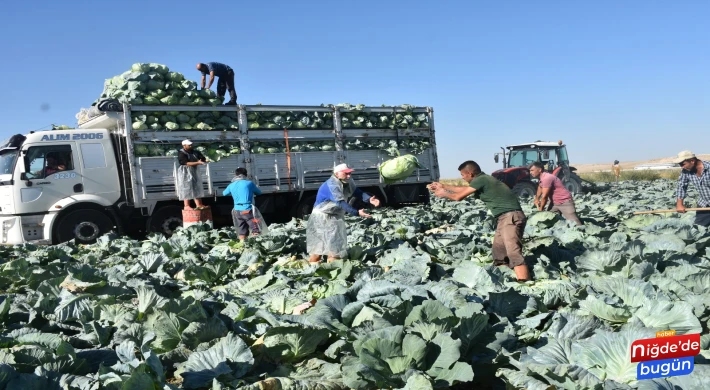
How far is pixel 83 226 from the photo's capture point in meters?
11.1

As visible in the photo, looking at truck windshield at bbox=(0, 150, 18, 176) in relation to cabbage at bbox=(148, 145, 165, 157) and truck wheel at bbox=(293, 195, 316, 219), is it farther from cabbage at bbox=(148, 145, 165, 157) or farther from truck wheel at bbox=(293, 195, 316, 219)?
truck wheel at bbox=(293, 195, 316, 219)

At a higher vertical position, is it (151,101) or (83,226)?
(151,101)

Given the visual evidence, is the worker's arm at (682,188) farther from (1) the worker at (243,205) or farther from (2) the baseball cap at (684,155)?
(1) the worker at (243,205)

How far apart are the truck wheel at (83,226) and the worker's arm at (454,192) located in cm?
777

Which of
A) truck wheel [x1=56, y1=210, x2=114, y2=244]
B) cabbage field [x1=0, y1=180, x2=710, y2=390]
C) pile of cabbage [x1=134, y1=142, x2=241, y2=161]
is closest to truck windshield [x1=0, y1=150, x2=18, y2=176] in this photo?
truck wheel [x1=56, y1=210, x2=114, y2=244]

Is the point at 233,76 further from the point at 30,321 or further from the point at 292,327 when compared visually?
the point at 292,327

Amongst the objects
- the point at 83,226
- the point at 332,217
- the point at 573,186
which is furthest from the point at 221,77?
the point at 573,186

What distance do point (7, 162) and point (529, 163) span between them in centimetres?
1667

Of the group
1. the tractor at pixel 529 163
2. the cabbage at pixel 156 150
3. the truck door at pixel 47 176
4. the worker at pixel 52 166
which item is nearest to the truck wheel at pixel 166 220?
the cabbage at pixel 156 150

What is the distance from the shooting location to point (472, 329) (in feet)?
10.6

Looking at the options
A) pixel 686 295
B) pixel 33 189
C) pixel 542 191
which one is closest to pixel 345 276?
pixel 686 295

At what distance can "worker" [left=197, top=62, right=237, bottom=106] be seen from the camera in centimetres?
1266

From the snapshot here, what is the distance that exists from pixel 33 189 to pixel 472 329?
10.2 m

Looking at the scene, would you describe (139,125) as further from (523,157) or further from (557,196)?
(523,157)
